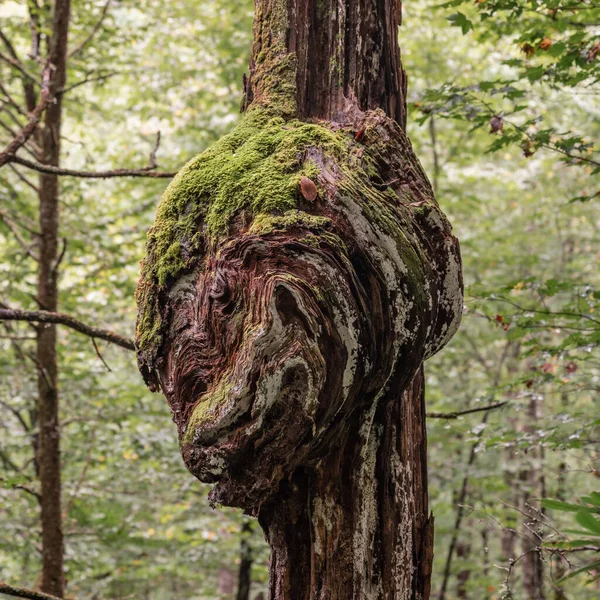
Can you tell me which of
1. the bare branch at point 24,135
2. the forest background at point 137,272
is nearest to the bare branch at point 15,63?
the forest background at point 137,272

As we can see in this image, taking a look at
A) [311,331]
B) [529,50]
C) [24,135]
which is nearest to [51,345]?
[24,135]

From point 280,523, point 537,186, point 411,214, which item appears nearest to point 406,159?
point 411,214

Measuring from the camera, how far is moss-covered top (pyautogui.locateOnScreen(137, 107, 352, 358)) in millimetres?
1790

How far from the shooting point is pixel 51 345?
197 inches

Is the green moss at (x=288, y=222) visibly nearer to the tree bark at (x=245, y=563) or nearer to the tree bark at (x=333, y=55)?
the tree bark at (x=333, y=55)

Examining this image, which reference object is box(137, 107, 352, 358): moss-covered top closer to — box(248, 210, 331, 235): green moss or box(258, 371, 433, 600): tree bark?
box(248, 210, 331, 235): green moss

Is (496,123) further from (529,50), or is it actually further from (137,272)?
(137,272)

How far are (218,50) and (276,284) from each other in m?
7.70

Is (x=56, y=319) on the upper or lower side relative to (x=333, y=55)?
lower

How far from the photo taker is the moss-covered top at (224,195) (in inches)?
70.5

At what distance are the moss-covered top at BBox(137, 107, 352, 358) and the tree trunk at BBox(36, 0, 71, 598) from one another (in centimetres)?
289

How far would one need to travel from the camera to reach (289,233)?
66.2 inches

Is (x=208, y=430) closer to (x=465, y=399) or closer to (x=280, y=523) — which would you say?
(x=280, y=523)

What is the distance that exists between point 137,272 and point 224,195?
18.3 feet
